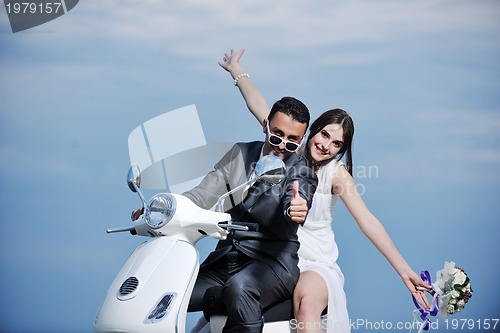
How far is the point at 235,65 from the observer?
4016 millimetres

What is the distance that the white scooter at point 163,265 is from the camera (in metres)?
2.30

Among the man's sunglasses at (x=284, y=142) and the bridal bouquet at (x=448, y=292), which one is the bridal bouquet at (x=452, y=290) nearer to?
the bridal bouquet at (x=448, y=292)

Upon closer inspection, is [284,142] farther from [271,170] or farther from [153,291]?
[153,291]

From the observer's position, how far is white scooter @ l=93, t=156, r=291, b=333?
2.30 metres

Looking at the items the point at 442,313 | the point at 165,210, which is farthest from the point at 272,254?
the point at 442,313

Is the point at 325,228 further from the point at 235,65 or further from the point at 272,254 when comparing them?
the point at 235,65

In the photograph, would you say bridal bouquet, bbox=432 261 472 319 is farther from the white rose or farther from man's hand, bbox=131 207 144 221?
man's hand, bbox=131 207 144 221

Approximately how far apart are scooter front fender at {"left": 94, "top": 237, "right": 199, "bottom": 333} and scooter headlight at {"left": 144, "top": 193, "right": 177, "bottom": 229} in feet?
0.20

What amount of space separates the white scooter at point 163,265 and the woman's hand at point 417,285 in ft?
3.10

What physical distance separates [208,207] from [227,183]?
13cm

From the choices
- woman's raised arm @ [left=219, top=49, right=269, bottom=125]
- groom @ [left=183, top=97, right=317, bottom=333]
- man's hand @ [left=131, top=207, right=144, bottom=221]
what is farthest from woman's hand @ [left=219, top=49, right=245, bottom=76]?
man's hand @ [left=131, top=207, right=144, bottom=221]

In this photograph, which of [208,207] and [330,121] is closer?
[208,207]

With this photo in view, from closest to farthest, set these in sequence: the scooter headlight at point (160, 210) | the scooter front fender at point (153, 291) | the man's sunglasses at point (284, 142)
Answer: the scooter front fender at point (153, 291) → the scooter headlight at point (160, 210) → the man's sunglasses at point (284, 142)

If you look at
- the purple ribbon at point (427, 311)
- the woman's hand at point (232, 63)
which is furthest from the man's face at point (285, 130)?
the woman's hand at point (232, 63)
